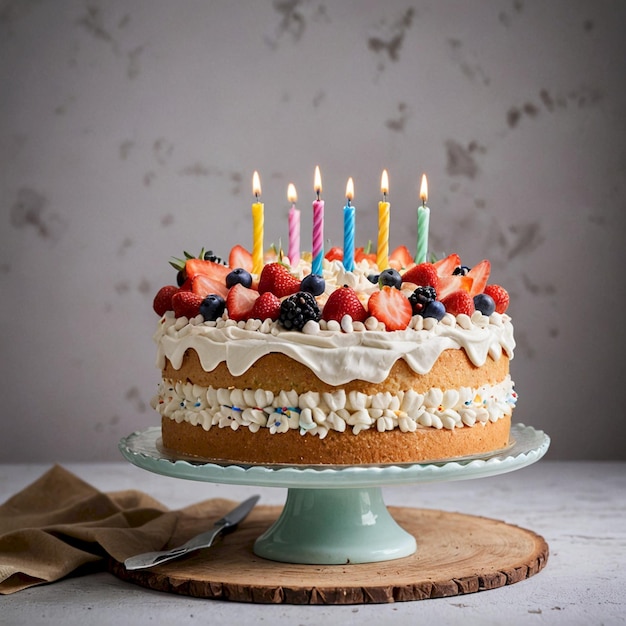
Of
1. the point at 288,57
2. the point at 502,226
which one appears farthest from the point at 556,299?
the point at 288,57

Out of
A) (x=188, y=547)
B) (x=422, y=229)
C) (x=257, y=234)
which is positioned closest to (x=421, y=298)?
(x=422, y=229)

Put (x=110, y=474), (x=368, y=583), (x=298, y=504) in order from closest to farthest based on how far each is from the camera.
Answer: (x=368, y=583)
(x=298, y=504)
(x=110, y=474)

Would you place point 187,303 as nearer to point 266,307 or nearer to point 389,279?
point 266,307

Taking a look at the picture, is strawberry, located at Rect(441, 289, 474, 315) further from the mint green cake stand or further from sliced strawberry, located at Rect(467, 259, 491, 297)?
the mint green cake stand

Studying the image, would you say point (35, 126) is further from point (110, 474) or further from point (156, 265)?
point (110, 474)

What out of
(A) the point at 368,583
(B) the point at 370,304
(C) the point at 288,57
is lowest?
(A) the point at 368,583

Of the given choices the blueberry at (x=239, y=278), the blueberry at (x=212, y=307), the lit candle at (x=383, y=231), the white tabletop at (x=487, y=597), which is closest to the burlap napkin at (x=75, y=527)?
the white tabletop at (x=487, y=597)

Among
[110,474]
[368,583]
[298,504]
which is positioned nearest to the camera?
[368,583]
